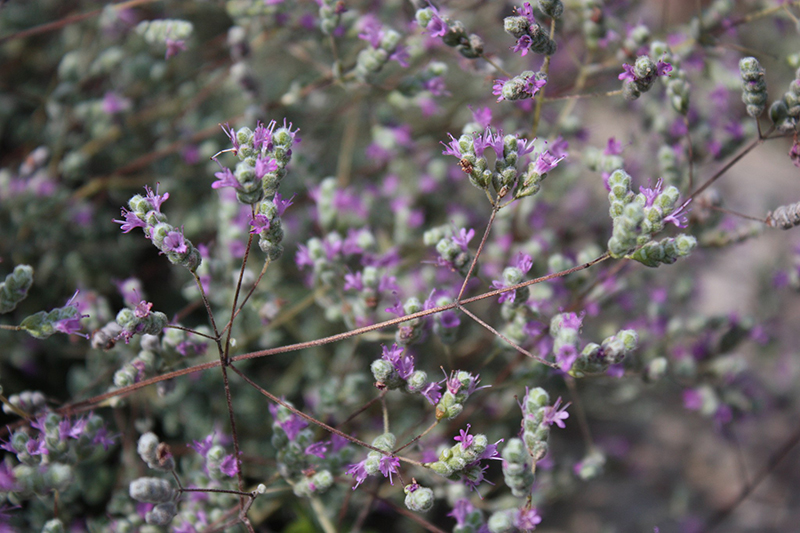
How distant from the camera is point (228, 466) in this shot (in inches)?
72.8

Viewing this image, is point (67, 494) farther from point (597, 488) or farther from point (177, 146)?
point (597, 488)

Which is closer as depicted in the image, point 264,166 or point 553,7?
point 264,166

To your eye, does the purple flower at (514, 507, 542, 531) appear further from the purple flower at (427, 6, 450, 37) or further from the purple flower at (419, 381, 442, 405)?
the purple flower at (427, 6, 450, 37)

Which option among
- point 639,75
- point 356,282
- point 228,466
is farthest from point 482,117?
point 228,466

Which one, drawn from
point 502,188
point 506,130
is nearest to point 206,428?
point 502,188

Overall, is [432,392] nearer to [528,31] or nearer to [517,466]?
[517,466]

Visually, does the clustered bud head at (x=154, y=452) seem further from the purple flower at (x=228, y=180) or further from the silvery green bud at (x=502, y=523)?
the silvery green bud at (x=502, y=523)

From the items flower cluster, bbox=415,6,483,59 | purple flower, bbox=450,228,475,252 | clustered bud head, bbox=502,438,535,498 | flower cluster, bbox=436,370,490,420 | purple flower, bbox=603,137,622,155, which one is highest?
flower cluster, bbox=415,6,483,59

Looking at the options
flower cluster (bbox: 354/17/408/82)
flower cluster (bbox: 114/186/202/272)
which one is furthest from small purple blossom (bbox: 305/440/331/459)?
flower cluster (bbox: 354/17/408/82)

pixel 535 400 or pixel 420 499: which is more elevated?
pixel 535 400

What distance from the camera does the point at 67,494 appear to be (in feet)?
7.11

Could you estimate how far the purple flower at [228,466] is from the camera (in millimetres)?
1831

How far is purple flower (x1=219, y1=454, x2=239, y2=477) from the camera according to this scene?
1831 millimetres

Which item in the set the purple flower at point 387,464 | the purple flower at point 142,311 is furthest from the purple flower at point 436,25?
the purple flower at point 387,464
